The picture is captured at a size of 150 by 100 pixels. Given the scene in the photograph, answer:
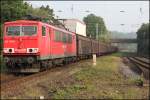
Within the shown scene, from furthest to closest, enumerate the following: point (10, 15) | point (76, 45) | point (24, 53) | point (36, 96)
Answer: point (10, 15), point (76, 45), point (24, 53), point (36, 96)

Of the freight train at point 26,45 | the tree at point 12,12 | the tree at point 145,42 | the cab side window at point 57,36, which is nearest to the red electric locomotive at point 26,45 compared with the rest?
the freight train at point 26,45

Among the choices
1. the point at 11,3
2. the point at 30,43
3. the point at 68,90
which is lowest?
the point at 68,90

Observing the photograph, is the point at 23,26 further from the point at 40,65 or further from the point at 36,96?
the point at 36,96

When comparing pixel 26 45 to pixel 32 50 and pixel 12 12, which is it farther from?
pixel 12 12

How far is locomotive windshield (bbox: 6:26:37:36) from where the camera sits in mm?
22455

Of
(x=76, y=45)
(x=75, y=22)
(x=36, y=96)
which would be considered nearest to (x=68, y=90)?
(x=36, y=96)

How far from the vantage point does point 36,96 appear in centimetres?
1306

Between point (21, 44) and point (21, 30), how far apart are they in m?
0.84

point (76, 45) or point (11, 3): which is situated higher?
point (11, 3)

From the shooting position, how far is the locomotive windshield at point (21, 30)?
2245 centimetres

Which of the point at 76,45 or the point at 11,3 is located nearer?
the point at 76,45

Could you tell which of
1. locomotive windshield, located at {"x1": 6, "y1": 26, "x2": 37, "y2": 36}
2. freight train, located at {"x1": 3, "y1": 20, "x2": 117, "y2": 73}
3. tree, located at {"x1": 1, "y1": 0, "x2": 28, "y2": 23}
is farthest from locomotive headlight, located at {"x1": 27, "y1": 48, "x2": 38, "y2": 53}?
tree, located at {"x1": 1, "y1": 0, "x2": 28, "y2": 23}

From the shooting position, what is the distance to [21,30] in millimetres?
22656

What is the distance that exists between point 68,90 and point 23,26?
9007 millimetres
